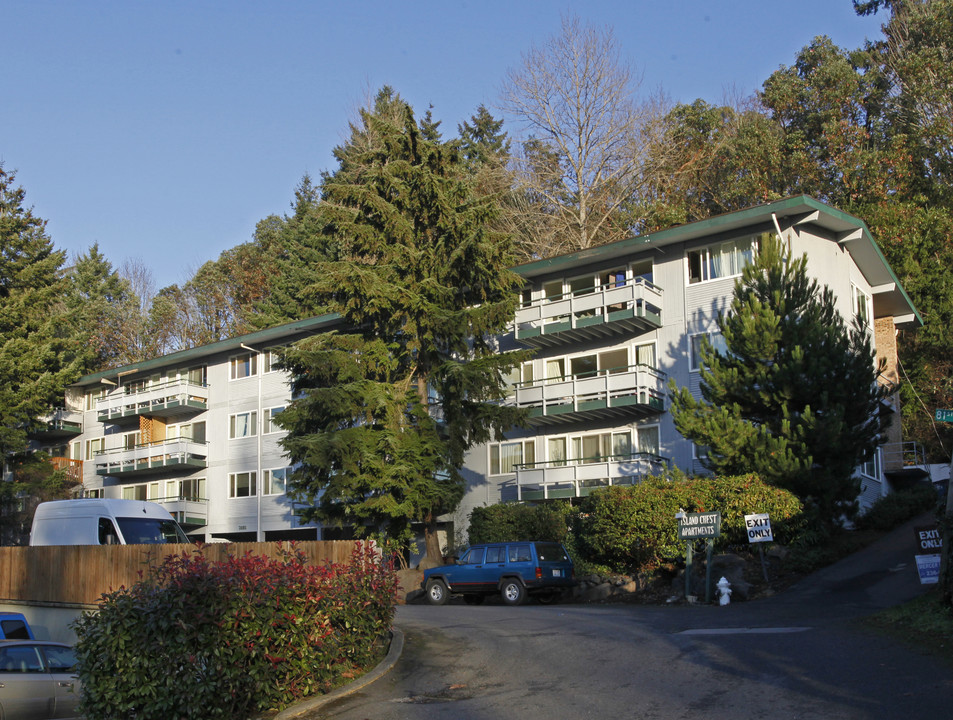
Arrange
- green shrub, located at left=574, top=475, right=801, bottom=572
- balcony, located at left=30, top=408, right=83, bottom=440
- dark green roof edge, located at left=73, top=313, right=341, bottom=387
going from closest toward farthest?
green shrub, located at left=574, top=475, right=801, bottom=572
dark green roof edge, located at left=73, top=313, right=341, bottom=387
balcony, located at left=30, top=408, right=83, bottom=440

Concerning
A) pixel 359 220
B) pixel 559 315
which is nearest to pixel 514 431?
pixel 559 315

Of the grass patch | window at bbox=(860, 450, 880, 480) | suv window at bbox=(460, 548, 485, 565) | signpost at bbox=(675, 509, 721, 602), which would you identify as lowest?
the grass patch

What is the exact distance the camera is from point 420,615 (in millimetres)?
20328

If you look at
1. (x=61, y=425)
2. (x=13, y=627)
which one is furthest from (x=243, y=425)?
(x=13, y=627)

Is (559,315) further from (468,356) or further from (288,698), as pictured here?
(288,698)

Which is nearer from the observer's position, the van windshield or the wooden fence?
the wooden fence

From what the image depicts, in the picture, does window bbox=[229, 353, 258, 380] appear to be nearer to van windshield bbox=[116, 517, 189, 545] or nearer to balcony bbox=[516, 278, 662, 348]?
balcony bbox=[516, 278, 662, 348]

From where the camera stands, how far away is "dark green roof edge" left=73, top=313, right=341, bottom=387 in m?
41.7

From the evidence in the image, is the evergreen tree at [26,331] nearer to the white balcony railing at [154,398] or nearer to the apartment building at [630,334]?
the white balcony railing at [154,398]

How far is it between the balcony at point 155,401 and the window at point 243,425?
6.72ft

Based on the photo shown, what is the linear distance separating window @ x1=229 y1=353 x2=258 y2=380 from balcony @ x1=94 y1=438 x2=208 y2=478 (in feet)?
A: 12.5

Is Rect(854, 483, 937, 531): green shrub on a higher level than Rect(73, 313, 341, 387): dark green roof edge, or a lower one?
lower

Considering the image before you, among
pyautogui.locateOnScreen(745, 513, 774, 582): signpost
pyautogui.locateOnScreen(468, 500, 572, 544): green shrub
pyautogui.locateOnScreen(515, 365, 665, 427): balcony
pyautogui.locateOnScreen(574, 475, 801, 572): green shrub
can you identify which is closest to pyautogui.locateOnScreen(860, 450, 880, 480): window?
pyautogui.locateOnScreen(515, 365, 665, 427): balcony

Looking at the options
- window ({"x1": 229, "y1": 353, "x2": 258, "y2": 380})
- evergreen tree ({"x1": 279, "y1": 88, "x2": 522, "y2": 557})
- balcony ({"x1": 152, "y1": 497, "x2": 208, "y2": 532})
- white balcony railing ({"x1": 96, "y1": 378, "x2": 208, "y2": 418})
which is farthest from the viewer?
white balcony railing ({"x1": 96, "y1": 378, "x2": 208, "y2": 418})
